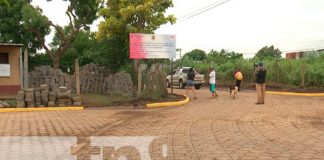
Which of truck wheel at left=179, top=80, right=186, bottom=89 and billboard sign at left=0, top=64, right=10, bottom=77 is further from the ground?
billboard sign at left=0, top=64, right=10, bottom=77

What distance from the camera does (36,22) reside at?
114 ft

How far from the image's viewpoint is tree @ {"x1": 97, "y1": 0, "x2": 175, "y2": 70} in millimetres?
22125

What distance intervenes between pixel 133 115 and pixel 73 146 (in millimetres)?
5894

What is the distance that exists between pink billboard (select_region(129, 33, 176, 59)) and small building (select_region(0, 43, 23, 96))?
5.89m

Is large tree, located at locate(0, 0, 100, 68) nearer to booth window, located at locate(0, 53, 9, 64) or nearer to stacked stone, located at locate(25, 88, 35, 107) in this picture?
booth window, located at locate(0, 53, 9, 64)

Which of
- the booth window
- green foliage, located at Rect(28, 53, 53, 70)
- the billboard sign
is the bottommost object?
the billboard sign

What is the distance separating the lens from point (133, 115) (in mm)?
15039

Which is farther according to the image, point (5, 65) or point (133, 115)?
point (5, 65)

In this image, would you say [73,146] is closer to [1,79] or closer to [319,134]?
[319,134]

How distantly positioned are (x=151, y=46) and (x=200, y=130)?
10.1 meters

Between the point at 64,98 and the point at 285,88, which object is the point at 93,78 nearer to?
the point at 64,98

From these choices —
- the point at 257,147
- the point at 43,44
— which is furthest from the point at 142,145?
the point at 43,44

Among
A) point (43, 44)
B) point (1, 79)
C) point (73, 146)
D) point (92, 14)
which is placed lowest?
point (73, 146)

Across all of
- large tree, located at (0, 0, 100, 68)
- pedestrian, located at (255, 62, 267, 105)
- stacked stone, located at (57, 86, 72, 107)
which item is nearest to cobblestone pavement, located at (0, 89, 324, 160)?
pedestrian, located at (255, 62, 267, 105)
